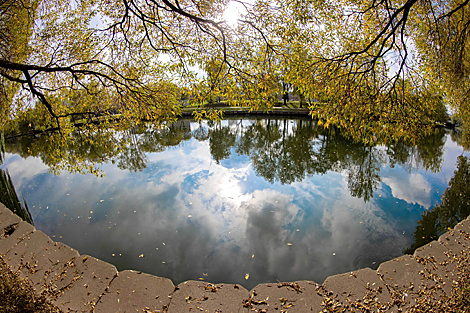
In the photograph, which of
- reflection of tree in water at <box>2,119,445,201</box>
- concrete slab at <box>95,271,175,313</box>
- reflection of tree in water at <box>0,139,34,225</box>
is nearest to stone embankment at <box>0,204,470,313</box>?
concrete slab at <box>95,271,175,313</box>

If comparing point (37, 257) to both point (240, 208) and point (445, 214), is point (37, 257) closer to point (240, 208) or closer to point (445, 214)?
point (240, 208)

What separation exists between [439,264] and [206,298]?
4.30 m

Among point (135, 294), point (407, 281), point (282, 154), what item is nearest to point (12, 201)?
point (135, 294)

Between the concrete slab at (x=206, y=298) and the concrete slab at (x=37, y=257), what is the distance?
90.5 inches

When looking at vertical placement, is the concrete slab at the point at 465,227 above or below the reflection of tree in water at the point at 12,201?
above

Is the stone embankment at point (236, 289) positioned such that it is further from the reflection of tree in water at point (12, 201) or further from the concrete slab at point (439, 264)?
the reflection of tree in water at point (12, 201)

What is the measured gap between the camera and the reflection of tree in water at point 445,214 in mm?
→ 6785

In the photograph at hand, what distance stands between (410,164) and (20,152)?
27867mm

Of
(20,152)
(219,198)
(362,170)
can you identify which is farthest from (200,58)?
(20,152)

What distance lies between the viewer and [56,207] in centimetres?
870

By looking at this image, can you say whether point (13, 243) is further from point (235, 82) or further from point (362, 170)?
point (362, 170)

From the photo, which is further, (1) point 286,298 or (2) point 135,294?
(2) point 135,294

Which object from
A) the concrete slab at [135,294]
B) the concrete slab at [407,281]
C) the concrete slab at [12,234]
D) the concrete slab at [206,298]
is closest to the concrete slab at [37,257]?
the concrete slab at [12,234]

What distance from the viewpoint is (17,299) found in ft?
9.49
